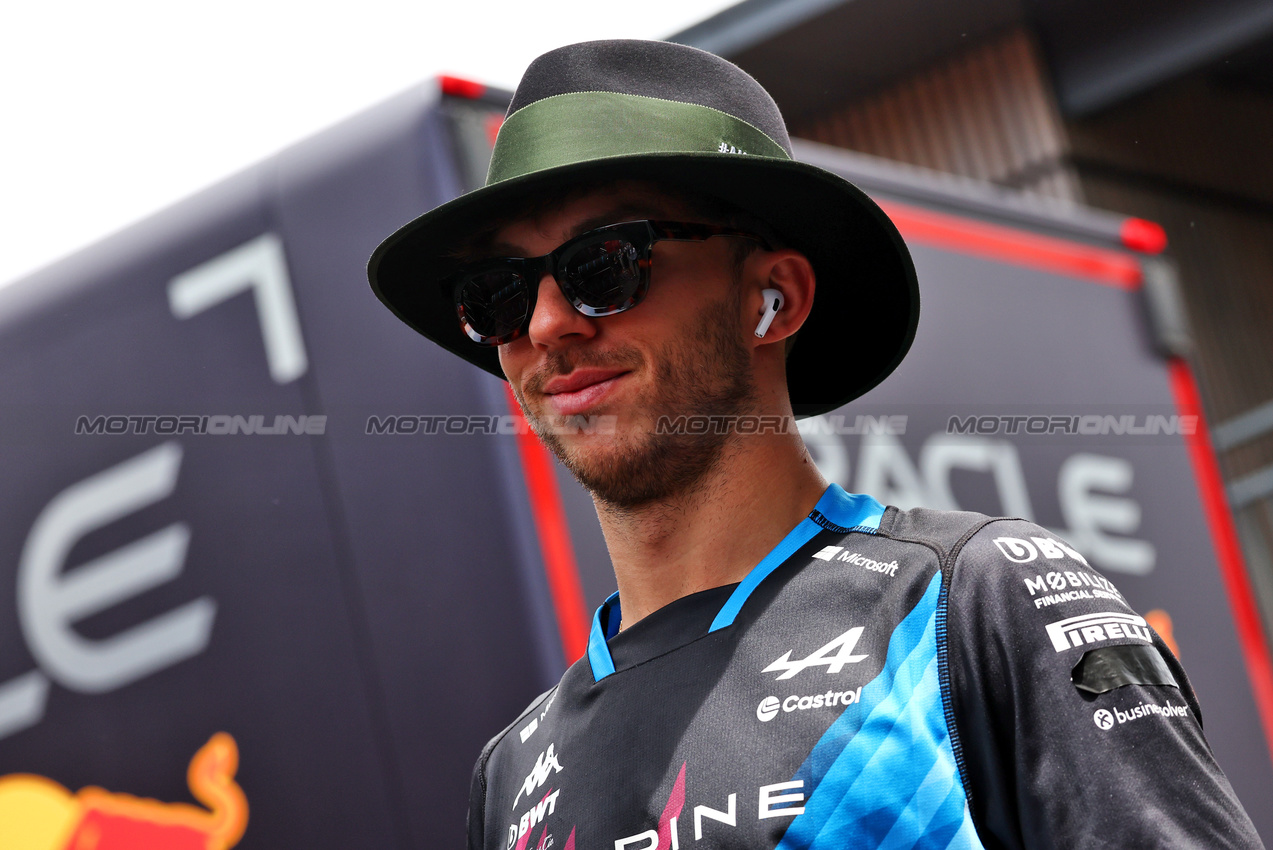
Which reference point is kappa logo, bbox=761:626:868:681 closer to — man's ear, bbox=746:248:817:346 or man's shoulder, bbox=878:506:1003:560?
man's shoulder, bbox=878:506:1003:560

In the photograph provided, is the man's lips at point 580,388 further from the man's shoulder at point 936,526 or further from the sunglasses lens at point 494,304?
the man's shoulder at point 936,526

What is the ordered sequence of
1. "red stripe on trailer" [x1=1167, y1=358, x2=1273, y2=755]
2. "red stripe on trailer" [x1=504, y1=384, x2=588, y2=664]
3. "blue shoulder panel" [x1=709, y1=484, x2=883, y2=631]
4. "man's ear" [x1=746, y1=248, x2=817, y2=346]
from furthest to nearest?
"red stripe on trailer" [x1=1167, y1=358, x2=1273, y2=755], "red stripe on trailer" [x1=504, y1=384, x2=588, y2=664], "man's ear" [x1=746, y1=248, x2=817, y2=346], "blue shoulder panel" [x1=709, y1=484, x2=883, y2=631]

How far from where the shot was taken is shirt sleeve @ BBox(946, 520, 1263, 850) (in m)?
1.07

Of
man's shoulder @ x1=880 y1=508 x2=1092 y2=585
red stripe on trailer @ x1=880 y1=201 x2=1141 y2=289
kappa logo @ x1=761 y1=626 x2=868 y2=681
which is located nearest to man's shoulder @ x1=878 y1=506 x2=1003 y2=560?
man's shoulder @ x1=880 y1=508 x2=1092 y2=585

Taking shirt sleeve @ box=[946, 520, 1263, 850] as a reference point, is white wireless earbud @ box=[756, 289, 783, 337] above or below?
above

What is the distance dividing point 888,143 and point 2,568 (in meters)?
6.32

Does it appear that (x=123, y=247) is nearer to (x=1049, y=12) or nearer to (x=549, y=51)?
(x=549, y=51)

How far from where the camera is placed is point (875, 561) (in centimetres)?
136

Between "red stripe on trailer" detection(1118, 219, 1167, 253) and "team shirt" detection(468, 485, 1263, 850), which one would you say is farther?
"red stripe on trailer" detection(1118, 219, 1167, 253)

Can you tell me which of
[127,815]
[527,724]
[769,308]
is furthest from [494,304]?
[127,815]

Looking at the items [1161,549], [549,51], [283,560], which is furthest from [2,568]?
[1161,549]

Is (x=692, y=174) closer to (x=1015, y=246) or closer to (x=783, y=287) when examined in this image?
(x=783, y=287)

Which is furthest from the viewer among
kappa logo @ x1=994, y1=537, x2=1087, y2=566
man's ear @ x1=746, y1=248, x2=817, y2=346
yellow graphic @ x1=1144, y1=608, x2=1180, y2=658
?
yellow graphic @ x1=1144, y1=608, x2=1180, y2=658

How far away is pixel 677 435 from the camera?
144cm
